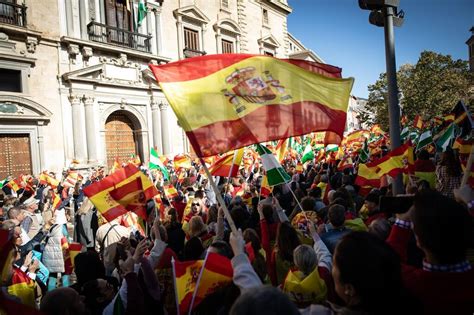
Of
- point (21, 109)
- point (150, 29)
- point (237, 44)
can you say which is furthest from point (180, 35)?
point (21, 109)

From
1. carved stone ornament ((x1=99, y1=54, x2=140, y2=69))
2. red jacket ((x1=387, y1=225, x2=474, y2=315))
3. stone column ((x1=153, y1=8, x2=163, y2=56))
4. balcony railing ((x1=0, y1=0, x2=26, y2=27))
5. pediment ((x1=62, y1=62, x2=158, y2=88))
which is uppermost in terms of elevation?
stone column ((x1=153, y1=8, x2=163, y2=56))

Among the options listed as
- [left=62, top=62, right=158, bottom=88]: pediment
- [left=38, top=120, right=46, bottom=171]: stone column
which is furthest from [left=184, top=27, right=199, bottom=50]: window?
[left=38, top=120, right=46, bottom=171]: stone column

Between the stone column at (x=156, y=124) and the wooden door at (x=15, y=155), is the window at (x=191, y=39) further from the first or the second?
the wooden door at (x=15, y=155)

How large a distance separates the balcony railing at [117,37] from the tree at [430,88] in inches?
749

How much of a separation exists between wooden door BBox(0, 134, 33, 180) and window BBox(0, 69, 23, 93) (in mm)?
2155

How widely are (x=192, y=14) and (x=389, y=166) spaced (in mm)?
22756

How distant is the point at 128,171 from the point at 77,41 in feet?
51.0

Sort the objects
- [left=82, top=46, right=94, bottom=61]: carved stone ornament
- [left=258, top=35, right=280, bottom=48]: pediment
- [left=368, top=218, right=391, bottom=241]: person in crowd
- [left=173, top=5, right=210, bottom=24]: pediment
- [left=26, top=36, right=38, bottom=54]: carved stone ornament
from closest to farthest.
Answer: [left=368, top=218, right=391, bottom=241]: person in crowd, [left=26, top=36, right=38, bottom=54]: carved stone ornament, [left=82, top=46, right=94, bottom=61]: carved stone ornament, [left=173, top=5, right=210, bottom=24]: pediment, [left=258, top=35, right=280, bottom=48]: pediment

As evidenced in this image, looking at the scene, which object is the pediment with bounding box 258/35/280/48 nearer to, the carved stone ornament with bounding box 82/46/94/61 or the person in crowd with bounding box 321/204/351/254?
the carved stone ornament with bounding box 82/46/94/61

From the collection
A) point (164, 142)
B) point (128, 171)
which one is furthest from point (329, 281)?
point (164, 142)

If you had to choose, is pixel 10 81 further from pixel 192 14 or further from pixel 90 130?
pixel 192 14

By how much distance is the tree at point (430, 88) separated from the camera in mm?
26719

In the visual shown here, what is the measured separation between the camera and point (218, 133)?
8.89 ft

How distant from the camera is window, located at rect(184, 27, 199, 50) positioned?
24695mm
